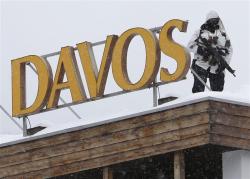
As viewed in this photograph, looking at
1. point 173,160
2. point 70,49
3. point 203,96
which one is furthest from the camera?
point 70,49

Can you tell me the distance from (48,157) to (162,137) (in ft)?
10.0

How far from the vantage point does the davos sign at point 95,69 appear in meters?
26.8

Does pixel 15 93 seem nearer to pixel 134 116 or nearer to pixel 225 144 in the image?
pixel 134 116

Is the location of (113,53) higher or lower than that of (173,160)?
higher

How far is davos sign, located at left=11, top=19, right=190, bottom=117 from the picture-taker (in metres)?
26.8

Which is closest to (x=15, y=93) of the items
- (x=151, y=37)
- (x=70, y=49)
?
(x=70, y=49)

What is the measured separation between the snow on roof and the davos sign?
75 cm

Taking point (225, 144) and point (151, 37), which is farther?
point (151, 37)

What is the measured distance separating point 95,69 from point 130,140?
2.81m

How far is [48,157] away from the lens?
1084 inches

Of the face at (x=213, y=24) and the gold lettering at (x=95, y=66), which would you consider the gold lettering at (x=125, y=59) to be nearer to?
the gold lettering at (x=95, y=66)

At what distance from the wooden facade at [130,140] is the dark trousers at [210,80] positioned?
1831 millimetres

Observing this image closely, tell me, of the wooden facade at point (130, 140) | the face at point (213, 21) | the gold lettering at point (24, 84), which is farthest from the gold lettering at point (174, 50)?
the gold lettering at point (24, 84)

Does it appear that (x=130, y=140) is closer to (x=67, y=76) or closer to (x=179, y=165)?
(x=179, y=165)
